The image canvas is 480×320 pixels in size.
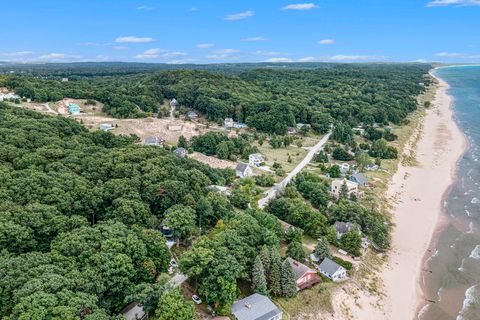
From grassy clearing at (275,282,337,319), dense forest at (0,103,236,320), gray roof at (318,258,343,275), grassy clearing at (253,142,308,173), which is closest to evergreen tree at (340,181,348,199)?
grassy clearing at (253,142,308,173)

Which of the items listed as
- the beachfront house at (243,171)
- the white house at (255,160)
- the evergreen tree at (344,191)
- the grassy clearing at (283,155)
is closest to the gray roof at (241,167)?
the beachfront house at (243,171)

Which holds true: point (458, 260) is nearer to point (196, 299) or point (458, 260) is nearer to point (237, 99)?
point (196, 299)

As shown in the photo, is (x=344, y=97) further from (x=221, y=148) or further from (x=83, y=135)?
(x=83, y=135)

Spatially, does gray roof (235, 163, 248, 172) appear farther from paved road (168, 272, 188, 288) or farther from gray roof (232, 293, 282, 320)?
gray roof (232, 293, 282, 320)

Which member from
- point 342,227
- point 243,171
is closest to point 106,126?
point 243,171

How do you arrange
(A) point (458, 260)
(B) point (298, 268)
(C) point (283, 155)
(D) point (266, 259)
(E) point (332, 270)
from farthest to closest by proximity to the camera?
1. (C) point (283, 155)
2. (A) point (458, 260)
3. (E) point (332, 270)
4. (B) point (298, 268)
5. (D) point (266, 259)

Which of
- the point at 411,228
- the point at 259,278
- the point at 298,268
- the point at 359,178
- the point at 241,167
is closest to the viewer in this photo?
the point at 259,278
